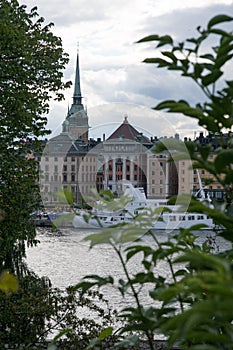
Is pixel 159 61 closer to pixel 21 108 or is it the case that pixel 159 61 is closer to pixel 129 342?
pixel 129 342

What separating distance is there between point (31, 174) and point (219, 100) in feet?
27.0

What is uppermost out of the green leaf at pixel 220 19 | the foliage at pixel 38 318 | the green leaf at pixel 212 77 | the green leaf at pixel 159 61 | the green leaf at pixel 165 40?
the green leaf at pixel 220 19

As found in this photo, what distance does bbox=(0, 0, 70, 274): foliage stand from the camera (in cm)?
853

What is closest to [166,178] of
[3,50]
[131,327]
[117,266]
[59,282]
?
[117,266]

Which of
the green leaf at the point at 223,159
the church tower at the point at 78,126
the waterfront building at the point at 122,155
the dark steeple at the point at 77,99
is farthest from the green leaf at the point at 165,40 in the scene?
the dark steeple at the point at 77,99

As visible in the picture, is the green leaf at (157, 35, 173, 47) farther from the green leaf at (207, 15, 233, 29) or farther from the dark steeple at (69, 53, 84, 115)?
the dark steeple at (69, 53, 84, 115)

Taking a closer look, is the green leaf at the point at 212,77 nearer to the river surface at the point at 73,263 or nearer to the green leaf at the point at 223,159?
the green leaf at the point at 223,159

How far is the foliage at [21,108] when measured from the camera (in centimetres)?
853

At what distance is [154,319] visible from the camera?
102 centimetres

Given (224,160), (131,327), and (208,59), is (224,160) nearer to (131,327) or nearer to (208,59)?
(208,59)

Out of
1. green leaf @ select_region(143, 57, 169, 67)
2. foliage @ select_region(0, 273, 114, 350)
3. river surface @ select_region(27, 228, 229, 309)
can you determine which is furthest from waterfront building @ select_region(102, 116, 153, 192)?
green leaf @ select_region(143, 57, 169, 67)

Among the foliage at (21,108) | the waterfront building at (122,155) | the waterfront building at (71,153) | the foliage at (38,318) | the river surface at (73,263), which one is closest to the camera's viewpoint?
the foliage at (38,318)

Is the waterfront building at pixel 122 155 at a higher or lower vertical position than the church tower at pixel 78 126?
lower

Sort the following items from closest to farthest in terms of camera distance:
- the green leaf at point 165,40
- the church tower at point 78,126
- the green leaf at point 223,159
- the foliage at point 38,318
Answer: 1. the green leaf at point 223,159
2. the green leaf at point 165,40
3. the foliage at point 38,318
4. the church tower at point 78,126
